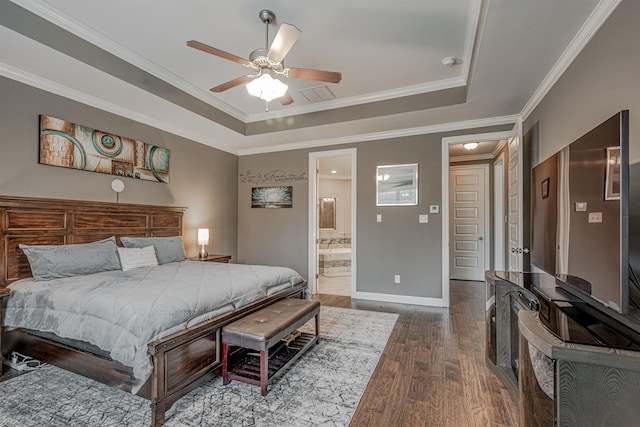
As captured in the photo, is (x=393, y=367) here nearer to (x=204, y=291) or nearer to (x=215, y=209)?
(x=204, y=291)

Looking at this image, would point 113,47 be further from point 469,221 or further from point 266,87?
point 469,221

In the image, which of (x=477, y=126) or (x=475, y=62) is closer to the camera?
(x=475, y=62)

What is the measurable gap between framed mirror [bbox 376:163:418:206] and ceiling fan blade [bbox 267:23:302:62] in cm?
273

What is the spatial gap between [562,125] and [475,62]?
893 millimetres

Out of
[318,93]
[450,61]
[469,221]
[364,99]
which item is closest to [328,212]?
[469,221]

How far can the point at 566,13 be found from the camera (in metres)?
1.92

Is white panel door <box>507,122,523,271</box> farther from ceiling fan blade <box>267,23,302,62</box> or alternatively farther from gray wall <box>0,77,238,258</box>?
gray wall <box>0,77,238,258</box>

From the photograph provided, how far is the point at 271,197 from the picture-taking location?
545 centimetres

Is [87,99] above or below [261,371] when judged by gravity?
above

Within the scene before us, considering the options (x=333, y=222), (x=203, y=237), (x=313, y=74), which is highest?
(x=313, y=74)

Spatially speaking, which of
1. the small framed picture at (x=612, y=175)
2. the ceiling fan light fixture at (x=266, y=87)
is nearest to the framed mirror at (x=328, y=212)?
the ceiling fan light fixture at (x=266, y=87)

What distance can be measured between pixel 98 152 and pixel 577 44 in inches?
182

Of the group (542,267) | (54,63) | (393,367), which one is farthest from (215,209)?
(542,267)

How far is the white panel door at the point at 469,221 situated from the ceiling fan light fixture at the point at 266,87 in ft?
16.5
